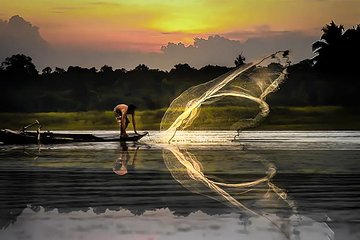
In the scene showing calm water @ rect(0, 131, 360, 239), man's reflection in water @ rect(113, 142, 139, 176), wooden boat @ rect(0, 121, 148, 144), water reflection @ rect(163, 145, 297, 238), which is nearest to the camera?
calm water @ rect(0, 131, 360, 239)

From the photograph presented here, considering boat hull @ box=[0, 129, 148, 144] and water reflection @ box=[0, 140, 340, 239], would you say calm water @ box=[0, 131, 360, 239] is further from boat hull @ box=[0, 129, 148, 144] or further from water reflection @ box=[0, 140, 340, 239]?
boat hull @ box=[0, 129, 148, 144]

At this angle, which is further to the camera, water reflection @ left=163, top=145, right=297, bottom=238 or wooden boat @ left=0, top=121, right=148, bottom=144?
wooden boat @ left=0, top=121, right=148, bottom=144

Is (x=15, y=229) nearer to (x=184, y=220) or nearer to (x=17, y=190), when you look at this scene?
(x=184, y=220)

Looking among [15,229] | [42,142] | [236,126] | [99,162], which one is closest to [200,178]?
[99,162]

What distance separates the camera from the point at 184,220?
13398 mm

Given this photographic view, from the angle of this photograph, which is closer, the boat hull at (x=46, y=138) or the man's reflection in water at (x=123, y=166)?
the man's reflection in water at (x=123, y=166)

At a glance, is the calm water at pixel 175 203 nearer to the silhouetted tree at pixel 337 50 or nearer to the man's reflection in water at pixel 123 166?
the man's reflection in water at pixel 123 166

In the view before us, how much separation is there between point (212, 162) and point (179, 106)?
11.2m

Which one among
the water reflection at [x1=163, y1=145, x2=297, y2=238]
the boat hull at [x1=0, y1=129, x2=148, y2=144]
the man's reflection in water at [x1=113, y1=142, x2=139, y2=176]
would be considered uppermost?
the water reflection at [x1=163, y1=145, x2=297, y2=238]

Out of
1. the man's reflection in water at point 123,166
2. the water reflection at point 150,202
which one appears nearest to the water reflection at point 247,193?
the water reflection at point 150,202

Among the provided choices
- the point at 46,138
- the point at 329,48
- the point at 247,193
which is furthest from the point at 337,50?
the point at 247,193

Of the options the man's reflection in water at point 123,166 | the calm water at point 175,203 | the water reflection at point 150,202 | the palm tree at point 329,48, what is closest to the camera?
the calm water at point 175,203

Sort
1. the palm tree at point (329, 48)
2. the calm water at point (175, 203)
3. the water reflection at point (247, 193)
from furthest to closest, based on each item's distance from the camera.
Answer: the palm tree at point (329, 48) → the water reflection at point (247, 193) → the calm water at point (175, 203)

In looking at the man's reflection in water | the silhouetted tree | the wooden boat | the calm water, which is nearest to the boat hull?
the wooden boat
